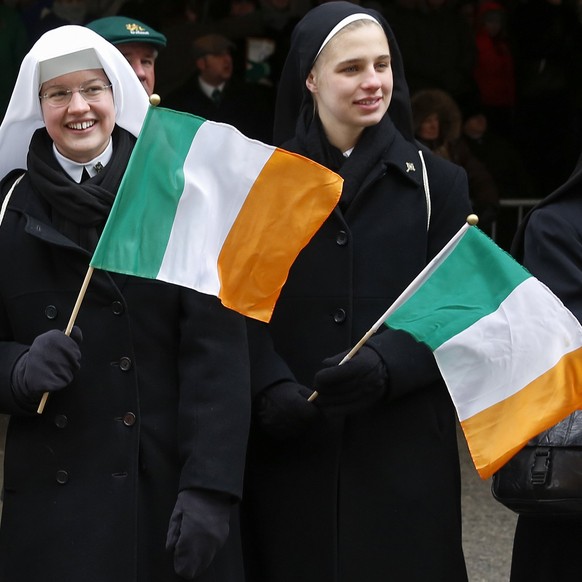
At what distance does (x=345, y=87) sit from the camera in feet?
15.0

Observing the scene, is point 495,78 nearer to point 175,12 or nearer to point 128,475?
point 175,12

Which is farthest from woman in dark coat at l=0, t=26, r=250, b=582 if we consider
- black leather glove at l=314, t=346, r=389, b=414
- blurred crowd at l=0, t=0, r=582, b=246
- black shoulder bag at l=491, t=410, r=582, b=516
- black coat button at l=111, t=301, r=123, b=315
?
blurred crowd at l=0, t=0, r=582, b=246

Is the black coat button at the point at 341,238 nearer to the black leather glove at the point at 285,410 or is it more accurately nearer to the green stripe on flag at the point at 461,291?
the green stripe on flag at the point at 461,291

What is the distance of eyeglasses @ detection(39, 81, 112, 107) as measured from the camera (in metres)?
4.28

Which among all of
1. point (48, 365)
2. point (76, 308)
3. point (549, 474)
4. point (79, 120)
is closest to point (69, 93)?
point (79, 120)

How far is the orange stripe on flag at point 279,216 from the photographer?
14.2ft

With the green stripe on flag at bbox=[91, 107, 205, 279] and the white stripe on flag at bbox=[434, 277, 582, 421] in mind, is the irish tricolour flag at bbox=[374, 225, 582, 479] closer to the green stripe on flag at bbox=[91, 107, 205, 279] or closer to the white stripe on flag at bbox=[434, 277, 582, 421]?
the white stripe on flag at bbox=[434, 277, 582, 421]

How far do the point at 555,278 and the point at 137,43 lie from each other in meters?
2.45

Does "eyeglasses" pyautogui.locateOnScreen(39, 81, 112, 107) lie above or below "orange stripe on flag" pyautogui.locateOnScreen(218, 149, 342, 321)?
above

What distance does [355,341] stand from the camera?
458 centimetres

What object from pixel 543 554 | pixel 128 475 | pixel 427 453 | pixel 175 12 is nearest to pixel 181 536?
pixel 128 475

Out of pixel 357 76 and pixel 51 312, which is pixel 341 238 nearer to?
pixel 357 76

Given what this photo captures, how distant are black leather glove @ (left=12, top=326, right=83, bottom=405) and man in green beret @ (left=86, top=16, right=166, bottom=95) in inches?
91.7

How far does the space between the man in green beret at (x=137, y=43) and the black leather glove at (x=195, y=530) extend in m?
2.50
